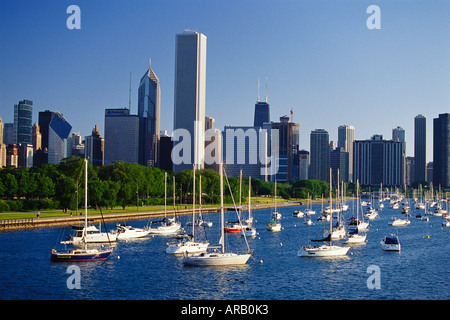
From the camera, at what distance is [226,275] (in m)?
57.1

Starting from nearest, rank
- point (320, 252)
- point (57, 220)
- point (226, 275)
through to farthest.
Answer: point (226, 275)
point (320, 252)
point (57, 220)

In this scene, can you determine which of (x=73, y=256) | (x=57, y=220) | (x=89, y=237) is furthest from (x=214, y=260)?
(x=57, y=220)

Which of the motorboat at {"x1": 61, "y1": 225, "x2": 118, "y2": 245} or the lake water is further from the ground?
the motorboat at {"x1": 61, "y1": 225, "x2": 118, "y2": 245}

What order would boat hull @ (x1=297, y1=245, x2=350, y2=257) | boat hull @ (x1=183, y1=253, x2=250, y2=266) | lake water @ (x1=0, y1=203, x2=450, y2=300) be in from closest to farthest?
lake water @ (x1=0, y1=203, x2=450, y2=300) < boat hull @ (x1=183, y1=253, x2=250, y2=266) < boat hull @ (x1=297, y1=245, x2=350, y2=257)

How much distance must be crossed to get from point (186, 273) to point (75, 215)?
61895 millimetres

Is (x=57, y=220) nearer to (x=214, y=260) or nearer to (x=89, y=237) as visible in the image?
(x=89, y=237)

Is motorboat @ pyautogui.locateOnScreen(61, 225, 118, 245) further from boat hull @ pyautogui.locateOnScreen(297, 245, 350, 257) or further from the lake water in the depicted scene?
boat hull @ pyautogui.locateOnScreen(297, 245, 350, 257)

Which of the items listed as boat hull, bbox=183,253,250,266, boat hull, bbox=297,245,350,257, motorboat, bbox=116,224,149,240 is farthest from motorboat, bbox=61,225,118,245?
boat hull, bbox=297,245,350,257

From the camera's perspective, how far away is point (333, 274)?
60000mm

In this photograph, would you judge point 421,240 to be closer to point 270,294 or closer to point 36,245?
point 270,294

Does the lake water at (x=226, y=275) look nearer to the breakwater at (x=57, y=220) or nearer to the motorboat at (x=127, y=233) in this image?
the motorboat at (x=127, y=233)

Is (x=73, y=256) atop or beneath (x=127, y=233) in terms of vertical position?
beneath

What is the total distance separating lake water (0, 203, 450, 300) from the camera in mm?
49906
